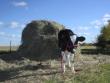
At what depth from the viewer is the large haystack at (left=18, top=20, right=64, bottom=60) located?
976 inches

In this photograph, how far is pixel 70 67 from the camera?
18406 millimetres

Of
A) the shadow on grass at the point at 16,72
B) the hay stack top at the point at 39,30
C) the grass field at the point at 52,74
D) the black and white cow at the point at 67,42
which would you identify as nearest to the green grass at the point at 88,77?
the grass field at the point at 52,74

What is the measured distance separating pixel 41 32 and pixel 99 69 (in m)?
7.73

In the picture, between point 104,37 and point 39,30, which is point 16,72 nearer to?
point 39,30

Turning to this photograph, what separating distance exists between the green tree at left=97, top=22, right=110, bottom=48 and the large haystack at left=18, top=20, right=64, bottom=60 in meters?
32.4

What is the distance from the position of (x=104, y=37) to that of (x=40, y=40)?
39624 millimetres

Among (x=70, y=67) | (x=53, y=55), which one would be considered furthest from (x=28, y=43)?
(x=70, y=67)

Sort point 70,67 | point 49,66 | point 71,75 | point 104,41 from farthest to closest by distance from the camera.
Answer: point 104,41, point 49,66, point 70,67, point 71,75

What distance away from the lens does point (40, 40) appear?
82.8 feet

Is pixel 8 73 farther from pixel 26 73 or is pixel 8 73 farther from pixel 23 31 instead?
pixel 23 31

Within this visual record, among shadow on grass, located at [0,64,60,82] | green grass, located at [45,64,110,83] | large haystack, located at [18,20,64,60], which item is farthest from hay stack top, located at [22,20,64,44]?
green grass, located at [45,64,110,83]

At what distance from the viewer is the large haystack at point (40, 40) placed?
81.3ft

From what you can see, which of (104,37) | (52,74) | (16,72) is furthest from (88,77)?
(104,37)

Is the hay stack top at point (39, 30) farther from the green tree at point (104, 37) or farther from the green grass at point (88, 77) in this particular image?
the green tree at point (104, 37)
